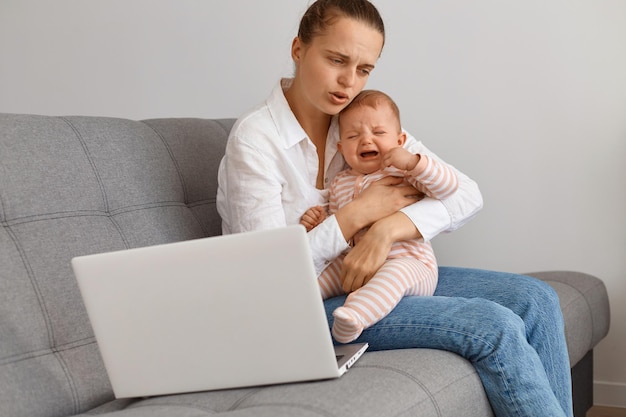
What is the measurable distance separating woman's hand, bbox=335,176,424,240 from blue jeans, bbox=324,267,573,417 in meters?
0.16

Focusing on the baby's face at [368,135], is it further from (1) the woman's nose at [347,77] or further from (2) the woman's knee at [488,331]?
(2) the woman's knee at [488,331]

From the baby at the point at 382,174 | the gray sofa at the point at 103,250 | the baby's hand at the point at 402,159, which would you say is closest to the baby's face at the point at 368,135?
the baby at the point at 382,174

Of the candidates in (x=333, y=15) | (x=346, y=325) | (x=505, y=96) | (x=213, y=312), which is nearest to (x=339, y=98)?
(x=333, y=15)

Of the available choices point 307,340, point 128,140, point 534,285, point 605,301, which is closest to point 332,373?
point 307,340

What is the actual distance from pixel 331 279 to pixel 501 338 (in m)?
0.48

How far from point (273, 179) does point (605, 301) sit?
1.09 metres

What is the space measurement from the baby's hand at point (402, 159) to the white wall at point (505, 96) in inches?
36.8

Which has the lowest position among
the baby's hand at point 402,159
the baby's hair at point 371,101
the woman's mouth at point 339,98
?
the baby's hand at point 402,159

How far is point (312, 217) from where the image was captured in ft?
6.15

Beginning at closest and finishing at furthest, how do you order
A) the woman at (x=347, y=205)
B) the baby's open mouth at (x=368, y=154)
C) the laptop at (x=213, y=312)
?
1. the laptop at (x=213, y=312)
2. the woman at (x=347, y=205)
3. the baby's open mouth at (x=368, y=154)

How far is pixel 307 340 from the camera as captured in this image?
1305 mm

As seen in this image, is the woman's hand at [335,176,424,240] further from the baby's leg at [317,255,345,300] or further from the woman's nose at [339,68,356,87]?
the woman's nose at [339,68,356,87]

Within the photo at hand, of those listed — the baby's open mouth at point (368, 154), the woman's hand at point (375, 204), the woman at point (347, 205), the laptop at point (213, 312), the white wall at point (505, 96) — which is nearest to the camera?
the laptop at point (213, 312)

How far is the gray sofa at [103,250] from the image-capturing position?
1338 mm
